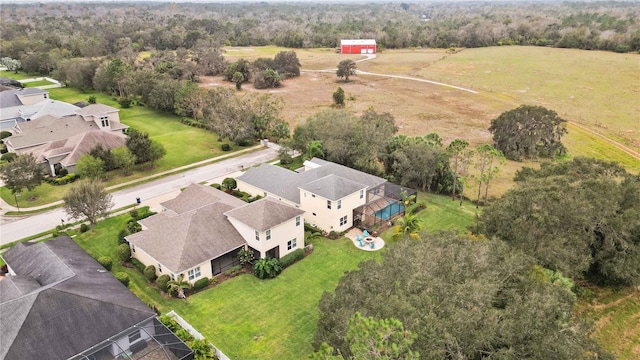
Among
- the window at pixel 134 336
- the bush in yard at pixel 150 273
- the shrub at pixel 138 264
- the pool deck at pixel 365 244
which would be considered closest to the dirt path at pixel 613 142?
the pool deck at pixel 365 244

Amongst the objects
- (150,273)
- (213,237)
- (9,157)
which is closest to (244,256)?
(213,237)

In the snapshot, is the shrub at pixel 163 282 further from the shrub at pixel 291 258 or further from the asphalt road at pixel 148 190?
the asphalt road at pixel 148 190

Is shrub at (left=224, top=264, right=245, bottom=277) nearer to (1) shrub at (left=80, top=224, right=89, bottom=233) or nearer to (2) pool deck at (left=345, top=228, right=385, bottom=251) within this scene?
(2) pool deck at (left=345, top=228, right=385, bottom=251)

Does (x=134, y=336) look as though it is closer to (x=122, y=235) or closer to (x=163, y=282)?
(x=163, y=282)

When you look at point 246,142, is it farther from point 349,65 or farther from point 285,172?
point 349,65

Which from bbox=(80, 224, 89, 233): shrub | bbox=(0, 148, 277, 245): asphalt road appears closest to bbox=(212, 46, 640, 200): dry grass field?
bbox=(0, 148, 277, 245): asphalt road

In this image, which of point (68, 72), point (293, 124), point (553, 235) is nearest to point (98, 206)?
point (553, 235)
